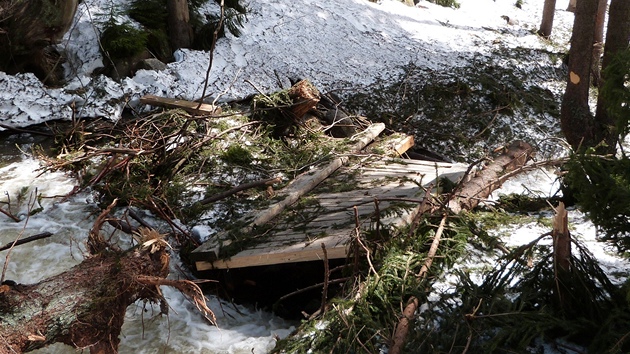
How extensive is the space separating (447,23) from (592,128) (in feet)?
22.4

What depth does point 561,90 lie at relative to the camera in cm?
1066

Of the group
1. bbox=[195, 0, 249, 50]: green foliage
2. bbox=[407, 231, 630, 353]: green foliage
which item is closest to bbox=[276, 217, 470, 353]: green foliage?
bbox=[407, 231, 630, 353]: green foliage

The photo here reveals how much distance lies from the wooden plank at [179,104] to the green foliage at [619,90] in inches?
200

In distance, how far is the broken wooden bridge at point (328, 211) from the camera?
490cm

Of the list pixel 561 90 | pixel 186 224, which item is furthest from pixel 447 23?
pixel 186 224

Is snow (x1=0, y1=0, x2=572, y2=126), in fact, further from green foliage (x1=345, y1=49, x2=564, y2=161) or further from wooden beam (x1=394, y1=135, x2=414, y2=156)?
wooden beam (x1=394, y1=135, x2=414, y2=156)

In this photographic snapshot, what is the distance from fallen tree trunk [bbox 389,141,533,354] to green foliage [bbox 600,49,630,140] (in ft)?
4.64

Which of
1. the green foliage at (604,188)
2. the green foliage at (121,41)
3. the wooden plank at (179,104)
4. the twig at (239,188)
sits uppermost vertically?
the green foliage at (604,188)

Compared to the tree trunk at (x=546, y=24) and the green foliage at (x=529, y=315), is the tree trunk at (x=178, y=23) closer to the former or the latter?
the green foliage at (x=529, y=315)

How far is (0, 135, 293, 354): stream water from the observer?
4789mm

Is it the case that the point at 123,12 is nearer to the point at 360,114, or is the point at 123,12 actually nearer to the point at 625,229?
the point at 360,114

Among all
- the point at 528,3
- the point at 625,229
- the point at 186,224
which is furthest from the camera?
the point at 528,3

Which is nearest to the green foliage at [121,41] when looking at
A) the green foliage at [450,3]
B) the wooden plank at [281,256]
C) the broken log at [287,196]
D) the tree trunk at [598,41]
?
the broken log at [287,196]

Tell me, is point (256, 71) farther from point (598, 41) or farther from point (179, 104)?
point (598, 41)
